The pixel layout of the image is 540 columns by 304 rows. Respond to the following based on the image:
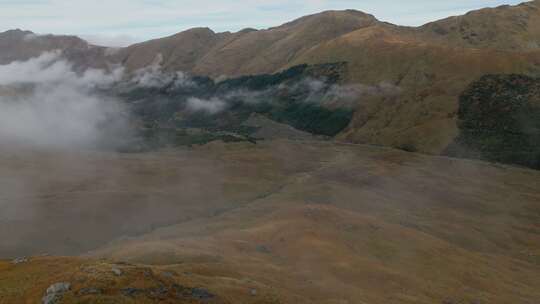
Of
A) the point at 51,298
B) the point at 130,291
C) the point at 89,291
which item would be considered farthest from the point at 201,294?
the point at 51,298

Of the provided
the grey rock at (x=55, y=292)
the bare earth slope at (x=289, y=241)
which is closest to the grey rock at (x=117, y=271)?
the bare earth slope at (x=289, y=241)

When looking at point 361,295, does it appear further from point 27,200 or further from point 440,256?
point 27,200

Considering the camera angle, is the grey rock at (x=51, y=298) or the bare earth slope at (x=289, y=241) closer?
the grey rock at (x=51, y=298)

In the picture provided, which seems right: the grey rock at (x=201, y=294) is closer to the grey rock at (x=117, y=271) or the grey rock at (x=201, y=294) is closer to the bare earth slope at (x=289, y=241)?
the bare earth slope at (x=289, y=241)

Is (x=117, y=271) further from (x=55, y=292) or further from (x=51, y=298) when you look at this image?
(x=51, y=298)

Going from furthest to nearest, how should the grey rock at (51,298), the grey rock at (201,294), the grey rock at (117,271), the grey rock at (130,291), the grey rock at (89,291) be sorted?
the grey rock at (201,294) → the grey rock at (117,271) → the grey rock at (130,291) → the grey rock at (89,291) → the grey rock at (51,298)

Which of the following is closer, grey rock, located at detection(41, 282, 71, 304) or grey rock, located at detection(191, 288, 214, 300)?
grey rock, located at detection(41, 282, 71, 304)

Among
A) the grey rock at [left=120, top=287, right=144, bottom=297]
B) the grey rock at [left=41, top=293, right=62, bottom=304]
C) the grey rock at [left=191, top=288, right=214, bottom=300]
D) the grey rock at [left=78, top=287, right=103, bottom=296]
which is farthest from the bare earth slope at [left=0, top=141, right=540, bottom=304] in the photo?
the grey rock at [left=191, top=288, right=214, bottom=300]

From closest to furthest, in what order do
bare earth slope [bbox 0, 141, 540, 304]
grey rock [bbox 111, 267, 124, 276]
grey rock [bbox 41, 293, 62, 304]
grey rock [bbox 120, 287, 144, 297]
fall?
grey rock [bbox 41, 293, 62, 304], grey rock [bbox 120, 287, 144, 297], grey rock [bbox 111, 267, 124, 276], bare earth slope [bbox 0, 141, 540, 304]

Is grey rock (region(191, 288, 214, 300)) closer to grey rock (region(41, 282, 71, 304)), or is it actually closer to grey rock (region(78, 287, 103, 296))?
grey rock (region(78, 287, 103, 296))
